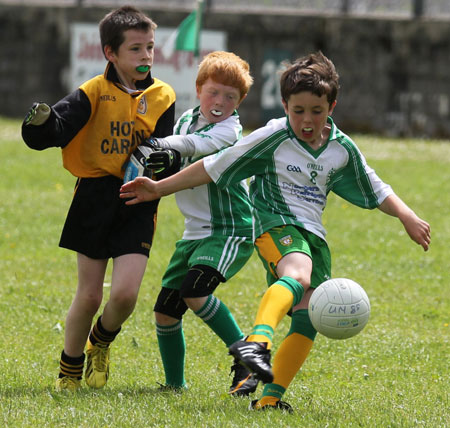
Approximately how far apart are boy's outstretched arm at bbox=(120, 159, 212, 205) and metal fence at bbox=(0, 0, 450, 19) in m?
17.5

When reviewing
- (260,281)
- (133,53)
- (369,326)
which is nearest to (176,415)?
(133,53)

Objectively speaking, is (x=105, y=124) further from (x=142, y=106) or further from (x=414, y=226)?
(x=414, y=226)

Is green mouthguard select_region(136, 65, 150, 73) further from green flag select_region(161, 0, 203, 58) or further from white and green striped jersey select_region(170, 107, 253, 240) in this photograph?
green flag select_region(161, 0, 203, 58)

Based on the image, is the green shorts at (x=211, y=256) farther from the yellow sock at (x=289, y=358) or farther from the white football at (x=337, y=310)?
the white football at (x=337, y=310)

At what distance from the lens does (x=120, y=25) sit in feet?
17.3

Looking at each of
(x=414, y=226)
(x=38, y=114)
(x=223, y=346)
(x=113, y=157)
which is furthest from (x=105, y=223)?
(x=223, y=346)

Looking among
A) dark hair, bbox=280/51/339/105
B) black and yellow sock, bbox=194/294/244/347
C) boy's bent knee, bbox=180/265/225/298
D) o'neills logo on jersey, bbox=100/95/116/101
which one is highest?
dark hair, bbox=280/51/339/105

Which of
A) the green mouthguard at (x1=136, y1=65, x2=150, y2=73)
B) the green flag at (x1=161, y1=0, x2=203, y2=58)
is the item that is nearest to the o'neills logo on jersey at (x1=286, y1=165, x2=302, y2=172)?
the green mouthguard at (x1=136, y1=65, x2=150, y2=73)

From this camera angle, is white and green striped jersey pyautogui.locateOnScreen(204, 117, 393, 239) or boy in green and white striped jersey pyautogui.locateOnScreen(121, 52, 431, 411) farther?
white and green striped jersey pyautogui.locateOnScreen(204, 117, 393, 239)

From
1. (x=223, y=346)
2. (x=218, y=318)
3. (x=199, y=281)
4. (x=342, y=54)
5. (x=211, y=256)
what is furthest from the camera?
(x=342, y=54)

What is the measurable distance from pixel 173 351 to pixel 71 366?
607 mm

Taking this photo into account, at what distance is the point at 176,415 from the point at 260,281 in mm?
4485

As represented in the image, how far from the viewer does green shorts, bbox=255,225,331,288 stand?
4.85 metres

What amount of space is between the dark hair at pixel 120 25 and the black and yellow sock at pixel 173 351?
1664 millimetres
